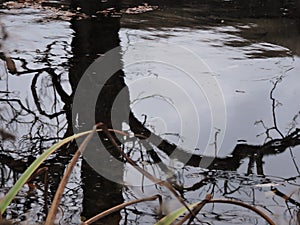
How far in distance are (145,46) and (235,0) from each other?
8.17 feet

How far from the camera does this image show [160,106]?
3771mm

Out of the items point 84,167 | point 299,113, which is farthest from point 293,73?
point 84,167

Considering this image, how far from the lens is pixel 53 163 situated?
2.95m

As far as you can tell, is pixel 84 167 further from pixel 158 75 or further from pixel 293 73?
pixel 293 73

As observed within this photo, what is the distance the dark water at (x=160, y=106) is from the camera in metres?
2.65

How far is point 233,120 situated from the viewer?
3549 millimetres

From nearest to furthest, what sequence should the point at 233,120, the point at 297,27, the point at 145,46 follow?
the point at 233,120
the point at 145,46
the point at 297,27


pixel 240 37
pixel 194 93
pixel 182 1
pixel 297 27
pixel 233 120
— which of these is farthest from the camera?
pixel 182 1

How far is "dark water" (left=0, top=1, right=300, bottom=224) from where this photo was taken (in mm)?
2652

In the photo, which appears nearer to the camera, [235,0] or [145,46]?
[145,46]

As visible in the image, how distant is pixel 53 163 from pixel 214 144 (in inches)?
35.1

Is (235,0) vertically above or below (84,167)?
above

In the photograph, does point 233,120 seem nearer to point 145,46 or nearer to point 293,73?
point 293,73

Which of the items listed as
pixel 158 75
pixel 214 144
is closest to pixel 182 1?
pixel 158 75
